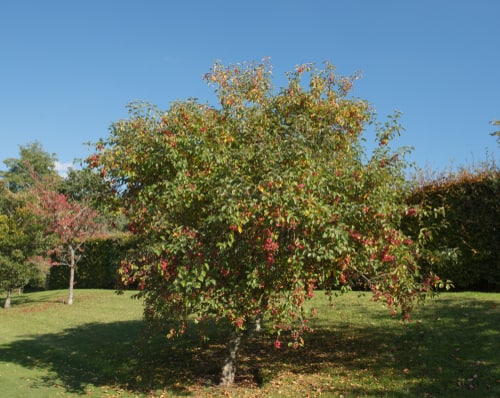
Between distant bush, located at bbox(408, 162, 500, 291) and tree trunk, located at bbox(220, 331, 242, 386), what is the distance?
24.0ft

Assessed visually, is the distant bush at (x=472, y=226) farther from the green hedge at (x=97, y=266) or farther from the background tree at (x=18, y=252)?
the green hedge at (x=97, y=266)

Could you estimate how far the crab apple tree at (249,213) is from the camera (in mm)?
6422

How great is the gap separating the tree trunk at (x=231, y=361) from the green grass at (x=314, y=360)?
28 centimetres

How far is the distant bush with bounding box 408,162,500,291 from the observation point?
45.7 ft

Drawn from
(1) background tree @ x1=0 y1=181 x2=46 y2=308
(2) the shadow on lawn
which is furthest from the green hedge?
(2) the shadow on lawn

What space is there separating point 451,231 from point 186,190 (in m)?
11.1

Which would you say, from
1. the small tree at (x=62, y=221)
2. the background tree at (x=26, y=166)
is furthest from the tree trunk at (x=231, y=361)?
the background tree at (x=26, y=166)

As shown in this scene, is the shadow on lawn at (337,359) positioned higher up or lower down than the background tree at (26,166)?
lower down

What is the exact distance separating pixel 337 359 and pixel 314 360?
0.53 m

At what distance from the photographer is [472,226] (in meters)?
14.4

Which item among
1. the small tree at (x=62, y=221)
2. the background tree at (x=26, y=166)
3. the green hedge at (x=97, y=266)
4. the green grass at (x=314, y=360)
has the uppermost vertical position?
the background tree at (x=26, y=166)

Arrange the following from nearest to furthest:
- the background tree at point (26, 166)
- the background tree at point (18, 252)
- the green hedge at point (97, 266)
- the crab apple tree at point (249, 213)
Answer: the crab apple tree at point (249, 213) < the background tree at point (18, 252) < the green hedge at point (97, 266) < the background tree at point (26, 166)

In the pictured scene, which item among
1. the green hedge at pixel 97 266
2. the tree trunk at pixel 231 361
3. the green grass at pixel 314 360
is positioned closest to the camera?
the green grass at pixel 314 360

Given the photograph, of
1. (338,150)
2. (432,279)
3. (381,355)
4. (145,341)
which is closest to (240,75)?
(338,150)
